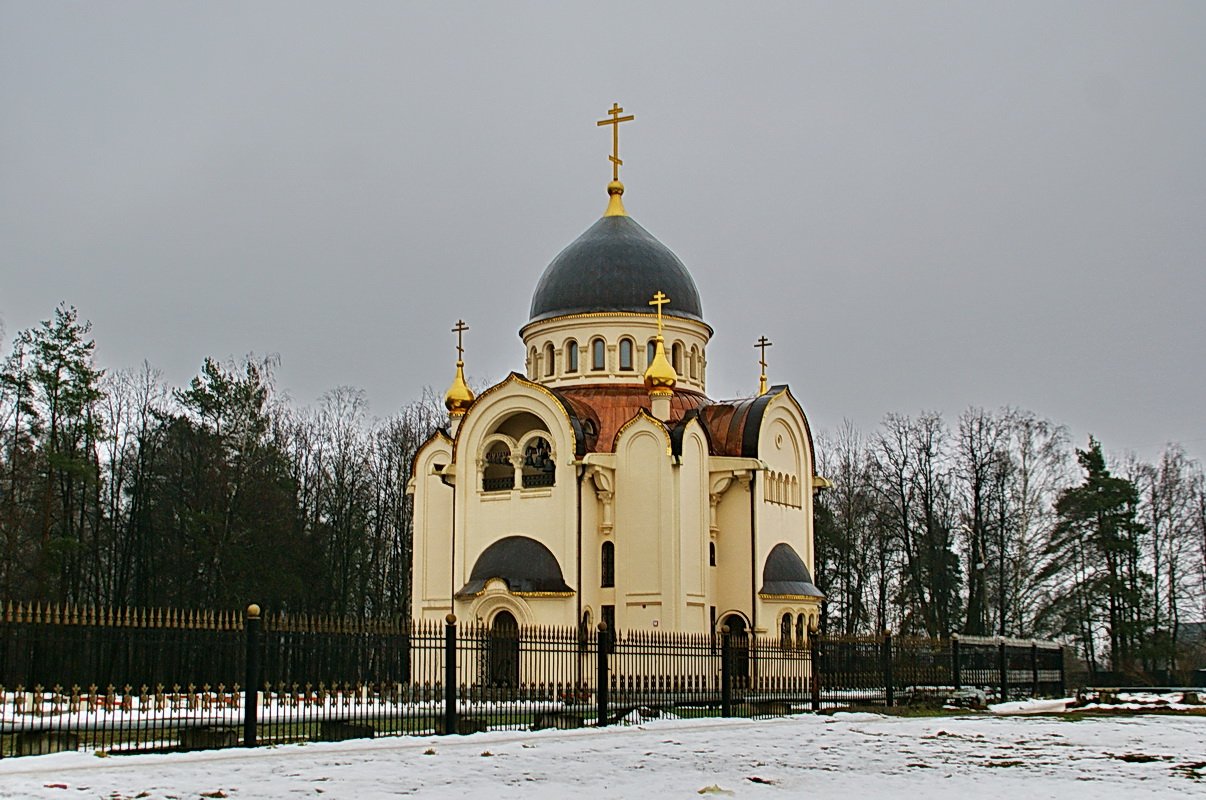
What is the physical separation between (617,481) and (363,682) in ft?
44.5

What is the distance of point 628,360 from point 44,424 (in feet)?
51.5

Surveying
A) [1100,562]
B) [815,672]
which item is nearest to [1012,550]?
[1100,562]

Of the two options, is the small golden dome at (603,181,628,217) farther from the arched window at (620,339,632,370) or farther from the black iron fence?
the black iron fence

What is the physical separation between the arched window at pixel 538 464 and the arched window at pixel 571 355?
300cm

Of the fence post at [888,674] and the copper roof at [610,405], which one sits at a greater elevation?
the copper roof at [610,405]

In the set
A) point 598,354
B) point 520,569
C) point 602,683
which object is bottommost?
point 602,683

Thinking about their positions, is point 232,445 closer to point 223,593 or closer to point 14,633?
point 223,593

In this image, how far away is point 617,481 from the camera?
3344 centimetres

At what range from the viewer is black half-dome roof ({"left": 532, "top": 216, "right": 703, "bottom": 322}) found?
36750mm

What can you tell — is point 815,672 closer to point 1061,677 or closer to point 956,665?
point 956,665

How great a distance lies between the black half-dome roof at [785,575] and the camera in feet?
111

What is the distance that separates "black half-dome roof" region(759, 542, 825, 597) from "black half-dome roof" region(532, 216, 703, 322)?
6.79 m

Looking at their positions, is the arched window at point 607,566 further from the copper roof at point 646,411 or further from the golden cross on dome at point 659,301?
the golden cross on dome at point 659,301

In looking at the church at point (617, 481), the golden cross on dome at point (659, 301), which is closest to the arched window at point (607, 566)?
the church at point (617, 481)
